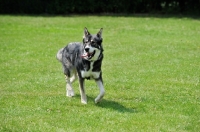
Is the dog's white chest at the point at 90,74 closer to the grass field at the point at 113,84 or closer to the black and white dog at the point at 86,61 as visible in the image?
the black and white dog at the point at 86,61

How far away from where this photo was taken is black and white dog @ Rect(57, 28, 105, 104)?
1017cm

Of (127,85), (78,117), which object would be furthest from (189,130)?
(127,85)

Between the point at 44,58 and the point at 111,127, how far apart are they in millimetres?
8760

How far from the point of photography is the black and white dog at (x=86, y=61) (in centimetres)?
1017

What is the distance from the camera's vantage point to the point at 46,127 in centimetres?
875

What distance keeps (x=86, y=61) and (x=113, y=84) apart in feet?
9.07

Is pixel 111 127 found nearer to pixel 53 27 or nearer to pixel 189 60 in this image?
pixel 189 60
